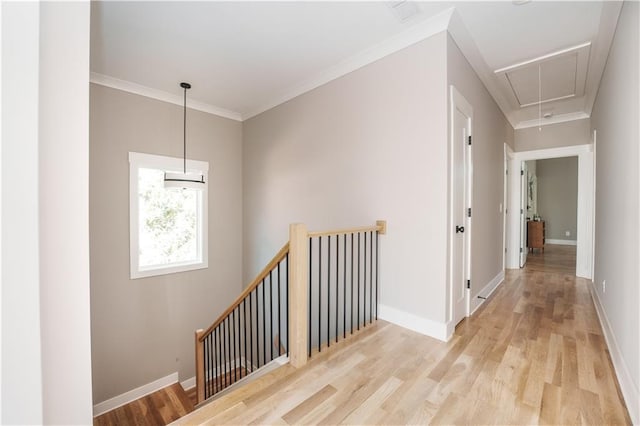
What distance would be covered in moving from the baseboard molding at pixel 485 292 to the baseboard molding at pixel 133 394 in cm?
385

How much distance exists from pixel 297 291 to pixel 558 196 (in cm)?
911

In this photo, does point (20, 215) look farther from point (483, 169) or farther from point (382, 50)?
point (483, 169)

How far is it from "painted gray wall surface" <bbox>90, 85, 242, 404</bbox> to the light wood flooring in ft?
8.45

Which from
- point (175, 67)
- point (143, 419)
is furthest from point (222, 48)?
point (143, 419)

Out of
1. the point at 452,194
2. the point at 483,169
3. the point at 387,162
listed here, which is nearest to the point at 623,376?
the point at 452,194

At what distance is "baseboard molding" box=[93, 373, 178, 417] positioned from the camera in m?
3.25

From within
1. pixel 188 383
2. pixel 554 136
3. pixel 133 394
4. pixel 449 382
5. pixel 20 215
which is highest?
pixel 554 136

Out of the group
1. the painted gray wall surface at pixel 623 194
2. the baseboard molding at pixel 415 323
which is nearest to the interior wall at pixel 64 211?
the baseboard molding at pixel 415 323

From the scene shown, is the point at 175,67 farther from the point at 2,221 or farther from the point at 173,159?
the point at 2,221

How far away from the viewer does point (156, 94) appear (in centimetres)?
366

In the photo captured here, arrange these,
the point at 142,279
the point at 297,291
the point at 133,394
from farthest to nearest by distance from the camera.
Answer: the point at 142,279 → the point at 133,394 → the point at 297,291

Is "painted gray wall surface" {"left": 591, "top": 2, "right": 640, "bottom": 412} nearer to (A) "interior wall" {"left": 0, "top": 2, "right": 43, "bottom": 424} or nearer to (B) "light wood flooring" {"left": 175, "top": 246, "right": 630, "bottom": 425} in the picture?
(B) "light wood flooring" {"left": 175, "top": 246, "right": 630, "bottom": 425}

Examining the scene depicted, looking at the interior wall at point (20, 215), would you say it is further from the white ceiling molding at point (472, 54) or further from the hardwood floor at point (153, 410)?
the hardwood floor at point (153, 410)

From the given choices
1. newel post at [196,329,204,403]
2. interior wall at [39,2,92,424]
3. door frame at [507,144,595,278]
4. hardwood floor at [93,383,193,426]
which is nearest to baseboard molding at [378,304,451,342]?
newel post at [196,329,204,403]
